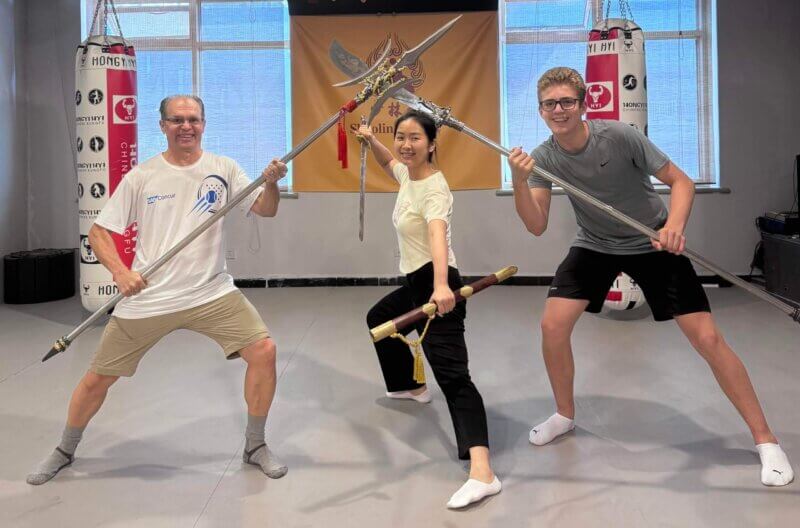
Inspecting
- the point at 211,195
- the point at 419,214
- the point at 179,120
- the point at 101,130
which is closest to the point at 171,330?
the point at 211,195

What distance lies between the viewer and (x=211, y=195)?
2.46m

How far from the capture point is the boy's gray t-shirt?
2.47 metres

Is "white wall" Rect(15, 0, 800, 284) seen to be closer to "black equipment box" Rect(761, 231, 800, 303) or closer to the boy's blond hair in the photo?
"black equipment box" Rect(761, 231, 800, 303)

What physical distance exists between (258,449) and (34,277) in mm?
4418

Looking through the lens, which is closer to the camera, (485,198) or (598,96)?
(598,96)

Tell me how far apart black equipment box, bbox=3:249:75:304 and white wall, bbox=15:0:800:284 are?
27.4 inches

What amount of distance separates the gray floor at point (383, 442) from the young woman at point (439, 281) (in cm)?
13

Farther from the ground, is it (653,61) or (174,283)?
(653,61)

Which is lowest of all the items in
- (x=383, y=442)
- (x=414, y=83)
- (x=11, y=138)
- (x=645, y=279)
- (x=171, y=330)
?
(x=383, y=442)

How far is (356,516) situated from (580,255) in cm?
127

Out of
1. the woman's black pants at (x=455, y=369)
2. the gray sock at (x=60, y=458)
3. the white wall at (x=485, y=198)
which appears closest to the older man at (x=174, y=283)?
the gray sock at (x=60, y=458)

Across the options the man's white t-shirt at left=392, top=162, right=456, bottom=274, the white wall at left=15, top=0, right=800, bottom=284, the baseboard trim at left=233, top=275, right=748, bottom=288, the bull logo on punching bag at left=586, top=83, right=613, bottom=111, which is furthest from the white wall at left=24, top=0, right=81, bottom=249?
the man's white t-shirt at left=392, top=162, right=456, bottom=274

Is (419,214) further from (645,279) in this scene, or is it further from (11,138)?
(11,138)

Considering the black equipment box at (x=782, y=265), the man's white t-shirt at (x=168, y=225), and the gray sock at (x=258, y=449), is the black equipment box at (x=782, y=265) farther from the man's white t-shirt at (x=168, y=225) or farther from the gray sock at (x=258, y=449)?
the man's white t-shirt at (x=168, y=225)
